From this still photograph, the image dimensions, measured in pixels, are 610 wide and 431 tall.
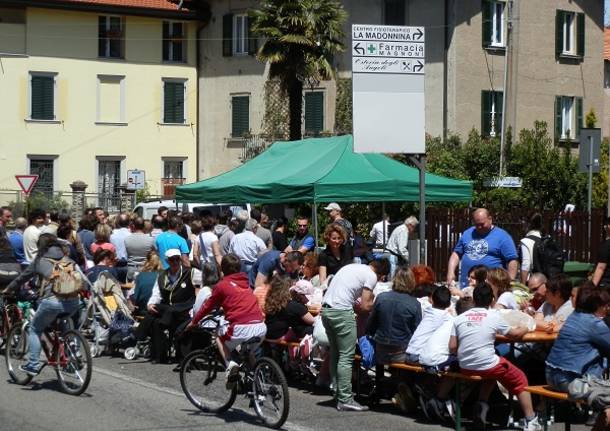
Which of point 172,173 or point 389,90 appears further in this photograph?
point 172,173

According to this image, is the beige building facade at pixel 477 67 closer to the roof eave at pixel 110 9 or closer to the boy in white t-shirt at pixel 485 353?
the roof eave at pixel 110 9

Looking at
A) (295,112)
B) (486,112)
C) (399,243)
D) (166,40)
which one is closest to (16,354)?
(399,243)

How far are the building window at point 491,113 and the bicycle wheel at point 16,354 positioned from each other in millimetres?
27229

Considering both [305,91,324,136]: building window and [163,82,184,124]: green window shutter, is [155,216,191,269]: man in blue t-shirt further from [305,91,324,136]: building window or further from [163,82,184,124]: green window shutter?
[163,82,184,124]: green window shutter

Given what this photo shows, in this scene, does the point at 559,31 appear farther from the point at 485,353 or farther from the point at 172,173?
the point at 485,353

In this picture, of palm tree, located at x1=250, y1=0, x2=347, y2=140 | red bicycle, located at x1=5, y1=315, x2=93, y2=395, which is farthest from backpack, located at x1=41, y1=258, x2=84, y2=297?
palm tree, located at x1=250, y1=0, x2=347, y2=140

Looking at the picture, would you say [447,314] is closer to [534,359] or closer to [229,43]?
[534,359]

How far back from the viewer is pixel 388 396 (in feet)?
41.2

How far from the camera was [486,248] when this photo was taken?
14398 millimetres

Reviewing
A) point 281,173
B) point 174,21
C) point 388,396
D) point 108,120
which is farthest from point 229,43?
point 388,396

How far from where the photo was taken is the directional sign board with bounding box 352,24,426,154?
1418cm

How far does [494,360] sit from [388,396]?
7.07 feet

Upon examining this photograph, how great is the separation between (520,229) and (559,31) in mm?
21018

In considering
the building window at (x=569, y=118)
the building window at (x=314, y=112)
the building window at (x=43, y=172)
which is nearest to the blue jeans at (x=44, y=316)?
the building window at (x=314, y=112)
